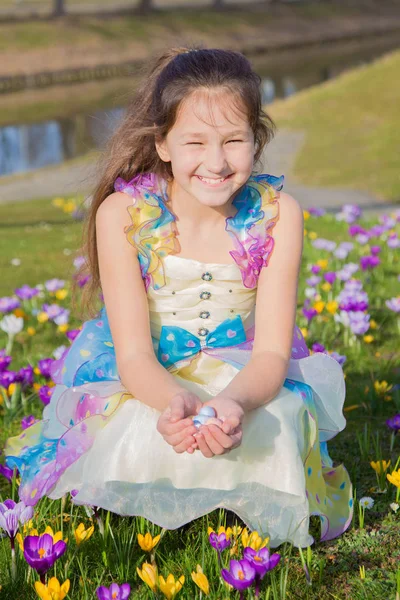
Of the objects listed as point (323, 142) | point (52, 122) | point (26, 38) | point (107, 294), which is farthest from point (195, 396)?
point (26, 38)

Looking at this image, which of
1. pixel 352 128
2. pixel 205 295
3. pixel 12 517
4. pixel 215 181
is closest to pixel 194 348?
pixel 205 295

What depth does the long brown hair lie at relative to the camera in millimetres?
2701

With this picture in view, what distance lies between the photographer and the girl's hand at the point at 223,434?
2.32 meters

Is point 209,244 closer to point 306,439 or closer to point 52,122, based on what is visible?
point 306,439

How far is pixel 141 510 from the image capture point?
2.54m

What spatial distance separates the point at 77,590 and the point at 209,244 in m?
1.16

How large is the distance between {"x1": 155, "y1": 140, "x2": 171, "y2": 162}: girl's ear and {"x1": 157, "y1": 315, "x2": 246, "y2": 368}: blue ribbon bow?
21.5 inches

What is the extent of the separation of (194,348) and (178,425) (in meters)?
0.62

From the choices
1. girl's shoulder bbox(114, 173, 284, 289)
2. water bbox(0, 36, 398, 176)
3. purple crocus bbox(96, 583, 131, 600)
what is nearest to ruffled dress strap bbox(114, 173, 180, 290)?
girl's shoulder bbox(114, 173, 284, 289)

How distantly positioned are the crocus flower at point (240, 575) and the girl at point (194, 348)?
38 cm

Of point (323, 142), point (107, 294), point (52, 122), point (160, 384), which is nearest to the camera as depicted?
point (160, 384)

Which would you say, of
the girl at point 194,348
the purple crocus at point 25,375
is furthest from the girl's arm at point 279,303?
the purple crocus at point 25,375

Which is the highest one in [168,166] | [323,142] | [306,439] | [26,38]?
[168,166]

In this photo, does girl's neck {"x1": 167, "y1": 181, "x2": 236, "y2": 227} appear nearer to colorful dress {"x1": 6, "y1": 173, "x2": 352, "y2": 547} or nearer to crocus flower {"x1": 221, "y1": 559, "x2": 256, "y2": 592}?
colorful dress {"x1": 6, "y1": 173, "x2": 352, "y2": 547}
